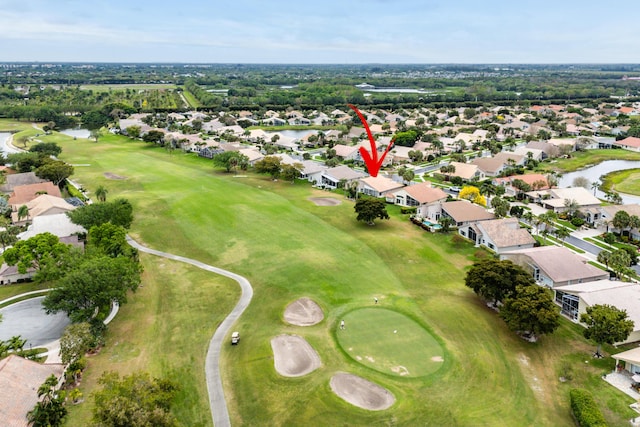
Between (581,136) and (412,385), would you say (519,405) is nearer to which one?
(412,385)

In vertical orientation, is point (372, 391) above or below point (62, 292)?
below

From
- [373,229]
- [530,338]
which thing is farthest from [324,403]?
[373,229]

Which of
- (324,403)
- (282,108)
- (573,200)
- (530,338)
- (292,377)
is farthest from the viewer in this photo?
(282,108)

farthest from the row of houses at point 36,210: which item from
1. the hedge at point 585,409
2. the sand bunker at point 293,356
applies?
the hedge at point 585,409

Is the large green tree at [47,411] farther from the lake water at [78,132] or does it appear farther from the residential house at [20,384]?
the lake water at [78,132]

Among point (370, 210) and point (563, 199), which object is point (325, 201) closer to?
point (370, 210)

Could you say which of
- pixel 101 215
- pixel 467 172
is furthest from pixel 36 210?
pixel 467 172
